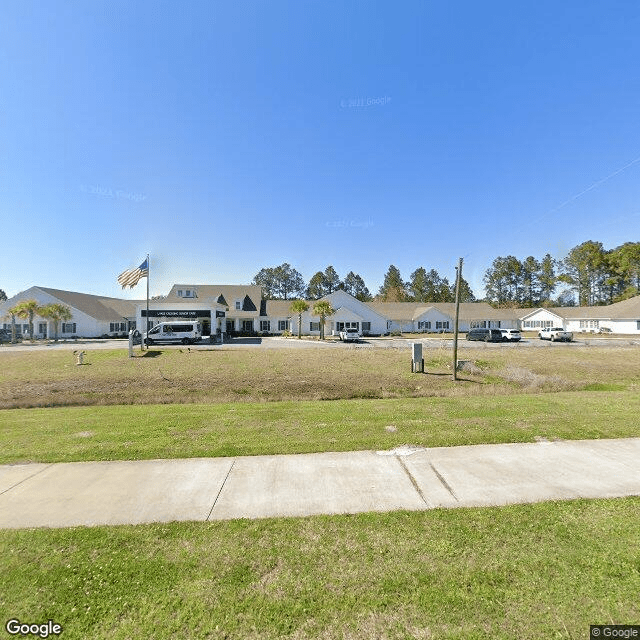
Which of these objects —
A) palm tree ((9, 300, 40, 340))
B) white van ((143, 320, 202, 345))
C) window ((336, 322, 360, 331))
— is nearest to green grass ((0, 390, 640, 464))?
white van ((143, 320, 202, 345))

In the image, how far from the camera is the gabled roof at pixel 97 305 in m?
46.9

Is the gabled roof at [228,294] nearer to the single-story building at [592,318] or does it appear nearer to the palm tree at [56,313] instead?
the palm tree at [56,313]

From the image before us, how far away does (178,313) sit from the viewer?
34938mm

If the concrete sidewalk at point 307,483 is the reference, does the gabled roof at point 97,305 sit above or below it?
above

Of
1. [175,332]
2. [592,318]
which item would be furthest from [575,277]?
[175,332]

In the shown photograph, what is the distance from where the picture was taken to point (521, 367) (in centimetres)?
1895

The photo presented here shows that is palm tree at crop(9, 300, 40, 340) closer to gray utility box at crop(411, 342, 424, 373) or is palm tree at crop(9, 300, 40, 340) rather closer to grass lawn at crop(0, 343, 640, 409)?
grass lawn at crop(0, 343, 640, 409)

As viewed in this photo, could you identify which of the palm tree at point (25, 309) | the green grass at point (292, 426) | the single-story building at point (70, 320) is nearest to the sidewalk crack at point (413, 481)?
the green grass at point (292, 426)

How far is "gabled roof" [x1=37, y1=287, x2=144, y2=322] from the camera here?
4694 cm

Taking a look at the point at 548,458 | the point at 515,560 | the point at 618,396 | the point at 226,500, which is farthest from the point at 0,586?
the point at 618,396

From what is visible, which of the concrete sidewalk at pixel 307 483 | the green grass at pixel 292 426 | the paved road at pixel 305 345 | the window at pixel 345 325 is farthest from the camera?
the window at pixel 345 325

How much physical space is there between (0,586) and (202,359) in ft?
63.1

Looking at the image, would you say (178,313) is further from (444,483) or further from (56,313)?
(444,483)

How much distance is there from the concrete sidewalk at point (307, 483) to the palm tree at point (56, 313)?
4312 centimetres
